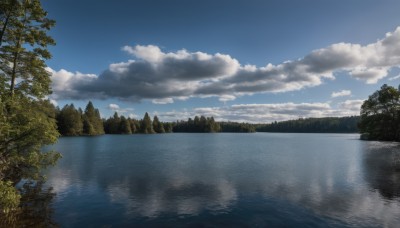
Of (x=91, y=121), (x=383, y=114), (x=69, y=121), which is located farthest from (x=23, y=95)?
(x=91, y=121)

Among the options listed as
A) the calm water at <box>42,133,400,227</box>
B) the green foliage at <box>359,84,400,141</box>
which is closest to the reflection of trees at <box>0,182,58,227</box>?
the calm water at <box>42,133,400,227</box>

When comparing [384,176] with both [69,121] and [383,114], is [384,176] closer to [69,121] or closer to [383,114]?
[383,114]

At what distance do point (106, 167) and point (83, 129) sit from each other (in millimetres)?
138521

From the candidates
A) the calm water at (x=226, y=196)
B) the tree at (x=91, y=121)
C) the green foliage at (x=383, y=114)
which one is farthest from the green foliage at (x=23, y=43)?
the tree at (x=91, y=121)

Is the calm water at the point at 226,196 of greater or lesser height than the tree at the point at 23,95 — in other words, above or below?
below

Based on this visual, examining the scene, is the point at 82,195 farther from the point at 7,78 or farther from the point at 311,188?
the point at 311,188

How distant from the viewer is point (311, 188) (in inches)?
1342

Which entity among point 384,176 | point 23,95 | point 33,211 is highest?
point 23,95

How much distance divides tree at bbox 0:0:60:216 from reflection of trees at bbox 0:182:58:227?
1.24 meters

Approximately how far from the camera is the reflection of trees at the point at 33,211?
2080cm

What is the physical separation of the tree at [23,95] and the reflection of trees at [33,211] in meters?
1.24

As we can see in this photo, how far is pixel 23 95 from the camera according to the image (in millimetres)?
23000

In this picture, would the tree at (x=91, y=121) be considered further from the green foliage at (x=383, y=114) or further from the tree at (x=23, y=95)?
the tree at (x=23, y=95)

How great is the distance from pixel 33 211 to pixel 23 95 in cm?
1039
